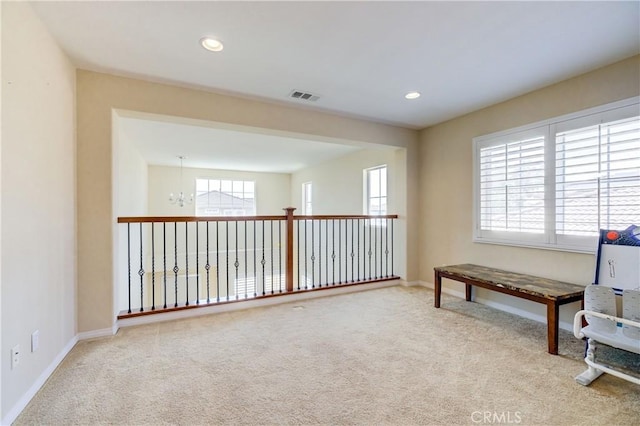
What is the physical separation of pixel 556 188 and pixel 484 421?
240cm

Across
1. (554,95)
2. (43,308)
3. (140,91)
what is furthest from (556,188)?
(43,308)

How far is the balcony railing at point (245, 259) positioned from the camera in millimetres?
3629

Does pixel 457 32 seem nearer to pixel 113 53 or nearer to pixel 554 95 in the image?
pixel 554 95

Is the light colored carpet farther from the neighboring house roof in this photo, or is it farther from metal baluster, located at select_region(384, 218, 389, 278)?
the neighboring house roof

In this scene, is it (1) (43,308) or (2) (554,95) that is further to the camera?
(2) (554,95)

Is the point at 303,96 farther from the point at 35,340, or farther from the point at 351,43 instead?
the point at 35,340

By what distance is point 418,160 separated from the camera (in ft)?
14.7

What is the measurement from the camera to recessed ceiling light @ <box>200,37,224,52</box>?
2.13m

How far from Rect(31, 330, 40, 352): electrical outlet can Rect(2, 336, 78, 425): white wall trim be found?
0.21 m

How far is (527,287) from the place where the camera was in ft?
8.54

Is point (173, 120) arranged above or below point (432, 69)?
below

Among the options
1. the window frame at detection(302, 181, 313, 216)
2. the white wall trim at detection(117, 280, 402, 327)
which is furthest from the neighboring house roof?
the white wall trim at detection(117, 280, 402, 327)

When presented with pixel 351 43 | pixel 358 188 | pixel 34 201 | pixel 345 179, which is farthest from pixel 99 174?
pixel 345 179

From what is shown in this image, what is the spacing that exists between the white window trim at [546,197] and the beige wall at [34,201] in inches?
166
